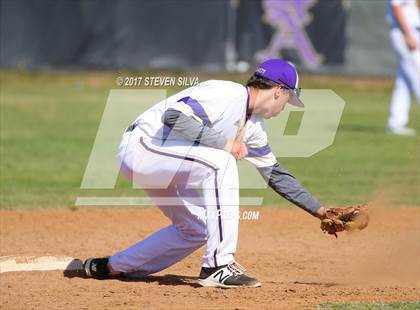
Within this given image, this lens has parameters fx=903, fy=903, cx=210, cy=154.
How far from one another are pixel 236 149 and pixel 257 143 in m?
0.38

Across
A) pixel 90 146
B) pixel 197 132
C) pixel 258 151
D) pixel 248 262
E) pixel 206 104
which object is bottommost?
pixel 90 146

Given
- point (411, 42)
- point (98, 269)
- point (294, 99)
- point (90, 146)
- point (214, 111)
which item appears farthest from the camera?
point (411, 42)

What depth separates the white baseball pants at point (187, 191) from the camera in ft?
20.7

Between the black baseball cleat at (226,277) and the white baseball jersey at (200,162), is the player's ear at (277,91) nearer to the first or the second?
the white baseball jersey at (200,162)

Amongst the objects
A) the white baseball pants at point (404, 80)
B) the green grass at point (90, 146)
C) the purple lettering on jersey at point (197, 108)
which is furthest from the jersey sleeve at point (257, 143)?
the white baseball pants at point (404, 80)

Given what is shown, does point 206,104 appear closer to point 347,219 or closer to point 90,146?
point 347,219

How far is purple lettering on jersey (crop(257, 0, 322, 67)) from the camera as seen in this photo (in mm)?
22469

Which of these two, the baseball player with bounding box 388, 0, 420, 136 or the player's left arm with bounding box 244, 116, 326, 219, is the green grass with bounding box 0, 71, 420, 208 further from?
the player's left arm with bounding box 244, 116, 326, 219

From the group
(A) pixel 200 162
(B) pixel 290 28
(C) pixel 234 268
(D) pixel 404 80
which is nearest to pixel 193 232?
(C) pixel 234 268

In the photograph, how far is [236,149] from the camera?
632cm

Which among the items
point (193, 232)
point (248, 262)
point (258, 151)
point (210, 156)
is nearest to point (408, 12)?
point (248, 262)

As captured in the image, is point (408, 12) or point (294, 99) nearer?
point (294, 99)

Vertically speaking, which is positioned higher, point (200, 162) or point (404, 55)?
point (200, 162)

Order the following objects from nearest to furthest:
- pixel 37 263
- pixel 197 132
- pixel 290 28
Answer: pixel 197 132, pixel 37 263, pixel 290 28
